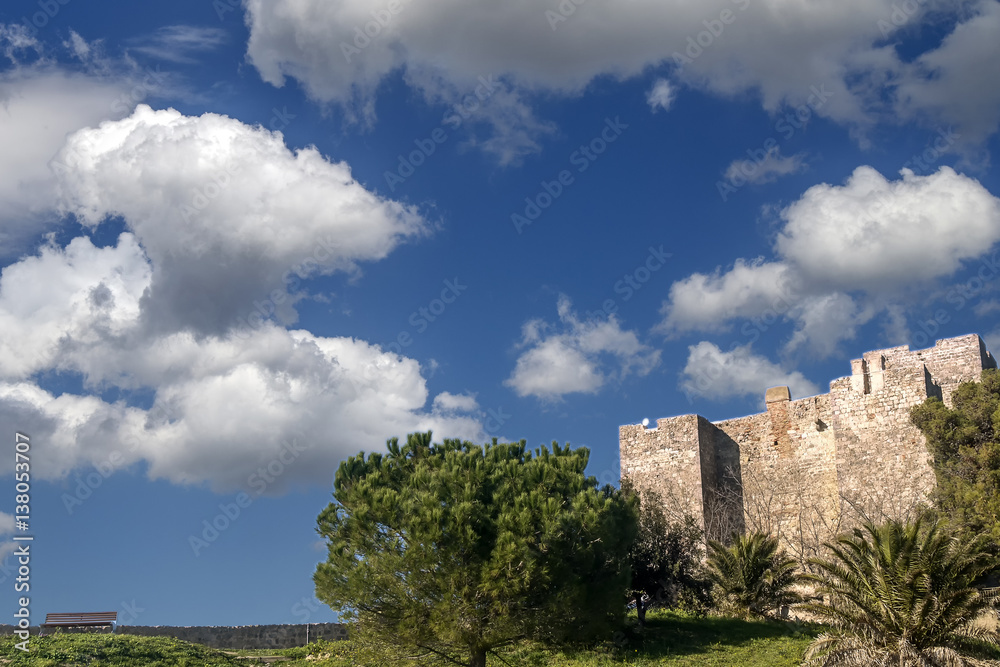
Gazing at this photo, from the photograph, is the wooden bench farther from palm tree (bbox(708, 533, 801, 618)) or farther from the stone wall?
palm tree (bbox(708, 533, 801, 618))

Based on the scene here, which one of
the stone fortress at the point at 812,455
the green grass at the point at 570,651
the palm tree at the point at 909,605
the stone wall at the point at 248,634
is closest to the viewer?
the palm tree at the point at 909,605

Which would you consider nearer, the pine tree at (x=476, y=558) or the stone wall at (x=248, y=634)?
the pine tree at (x=476, y=558)

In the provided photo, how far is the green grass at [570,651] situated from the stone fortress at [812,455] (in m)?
5.98

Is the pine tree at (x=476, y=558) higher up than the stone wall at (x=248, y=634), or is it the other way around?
the pine tree at (x=476, y=558)

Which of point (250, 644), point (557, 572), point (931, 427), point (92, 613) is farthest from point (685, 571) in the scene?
point (92, 613)

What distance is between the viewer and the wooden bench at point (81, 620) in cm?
1967

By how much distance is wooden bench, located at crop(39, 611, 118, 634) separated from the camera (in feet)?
64.5

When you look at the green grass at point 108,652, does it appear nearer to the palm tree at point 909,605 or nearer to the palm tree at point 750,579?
the palm tree at point 750,579

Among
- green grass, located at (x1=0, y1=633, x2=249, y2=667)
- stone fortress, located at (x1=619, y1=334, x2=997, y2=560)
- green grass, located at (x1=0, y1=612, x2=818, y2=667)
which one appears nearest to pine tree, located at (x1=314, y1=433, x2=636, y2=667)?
green grass, located at (x1=0, y1=612, x2=818, y2=667)

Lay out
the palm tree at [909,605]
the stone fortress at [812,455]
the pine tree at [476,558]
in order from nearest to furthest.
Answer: the palm tree at [909,605]
the pine tree at [476,558]
the stone fortress at [812,455]

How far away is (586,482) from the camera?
1762 cm

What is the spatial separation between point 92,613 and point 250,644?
3.68m

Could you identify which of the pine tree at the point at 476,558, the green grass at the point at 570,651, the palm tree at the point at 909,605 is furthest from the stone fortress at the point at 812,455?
the pine tree at the point at 476,558

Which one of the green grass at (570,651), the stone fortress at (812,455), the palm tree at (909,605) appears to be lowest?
the green grass at (570,651)
